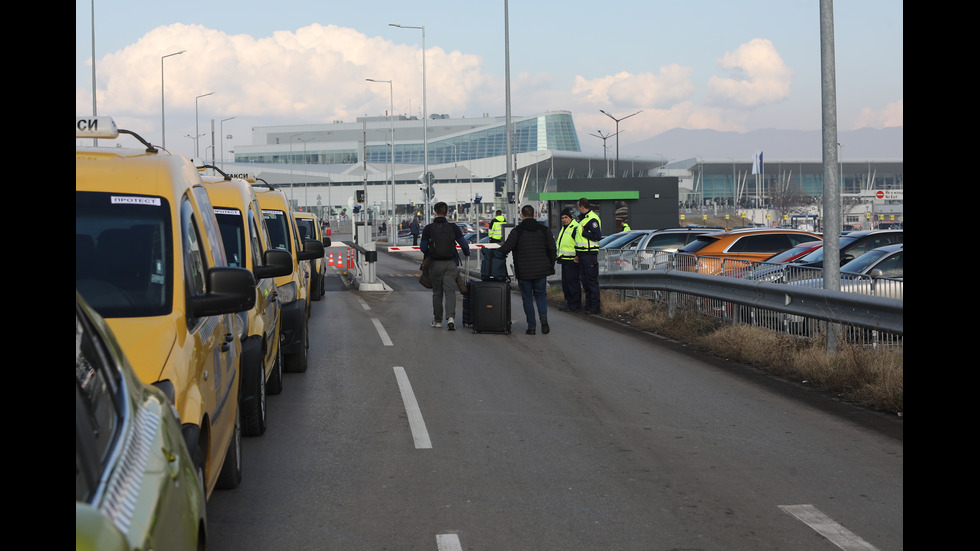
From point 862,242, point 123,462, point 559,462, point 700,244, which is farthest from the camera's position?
point 700,244

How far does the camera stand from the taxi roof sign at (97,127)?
6215 millimetres

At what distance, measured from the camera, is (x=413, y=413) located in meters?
8.90

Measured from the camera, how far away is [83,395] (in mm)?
2662

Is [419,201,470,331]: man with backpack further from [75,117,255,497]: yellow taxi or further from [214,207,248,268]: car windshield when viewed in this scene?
[75,117,255,497]: yellow taxi

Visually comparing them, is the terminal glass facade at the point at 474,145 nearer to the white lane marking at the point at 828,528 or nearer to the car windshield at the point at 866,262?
the car windshield at the point at 866,262

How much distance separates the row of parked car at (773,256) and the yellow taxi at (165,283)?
8182 mm

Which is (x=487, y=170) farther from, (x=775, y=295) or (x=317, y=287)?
(x=775, y=295)

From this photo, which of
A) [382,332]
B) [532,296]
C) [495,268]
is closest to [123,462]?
[532,296]

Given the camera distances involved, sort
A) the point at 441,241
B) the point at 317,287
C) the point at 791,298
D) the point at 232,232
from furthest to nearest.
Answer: the point at 317,287
the point at 441,241
the point at 791,298
the point at 232,232

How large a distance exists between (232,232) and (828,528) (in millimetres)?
5947

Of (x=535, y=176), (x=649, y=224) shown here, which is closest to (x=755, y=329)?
(x=649, y=224)

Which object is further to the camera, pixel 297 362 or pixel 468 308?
pixel 468 308
